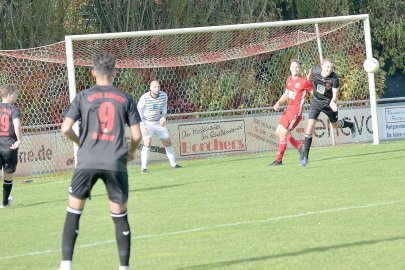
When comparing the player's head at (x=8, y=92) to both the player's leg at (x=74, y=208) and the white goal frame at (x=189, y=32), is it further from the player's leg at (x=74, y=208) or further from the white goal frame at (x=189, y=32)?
the player's leg at (x=74, y=208)

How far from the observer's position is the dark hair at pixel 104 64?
830cm

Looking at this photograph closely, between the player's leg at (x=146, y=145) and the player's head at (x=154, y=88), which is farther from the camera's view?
the player's leg at (x=146, y=145)

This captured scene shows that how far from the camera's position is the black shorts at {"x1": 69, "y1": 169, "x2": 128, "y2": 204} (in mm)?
8273

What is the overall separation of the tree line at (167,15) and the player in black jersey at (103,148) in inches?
720

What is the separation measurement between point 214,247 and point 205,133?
1432cm

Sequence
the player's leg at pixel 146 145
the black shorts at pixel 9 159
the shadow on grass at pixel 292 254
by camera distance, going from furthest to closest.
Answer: the player's leg at pixel 146 145 < the black shorts at pixel 9 159 < the shadow on grass at pixel 292 254

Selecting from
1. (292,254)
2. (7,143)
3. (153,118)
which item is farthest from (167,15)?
(292,254)

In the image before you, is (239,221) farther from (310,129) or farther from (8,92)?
(310,129)

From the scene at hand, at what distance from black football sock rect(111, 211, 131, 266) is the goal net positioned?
11591 mm

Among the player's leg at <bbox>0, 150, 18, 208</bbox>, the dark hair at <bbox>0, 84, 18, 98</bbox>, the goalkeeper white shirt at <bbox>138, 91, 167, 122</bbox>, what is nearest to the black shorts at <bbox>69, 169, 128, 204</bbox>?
the dark hair at <bbox>0, 84, 18, 98</bbox>

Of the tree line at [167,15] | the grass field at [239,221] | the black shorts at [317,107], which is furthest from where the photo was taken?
the tree line at [167,15]

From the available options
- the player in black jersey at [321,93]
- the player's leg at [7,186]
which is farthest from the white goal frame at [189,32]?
the player's leg at [7,186]

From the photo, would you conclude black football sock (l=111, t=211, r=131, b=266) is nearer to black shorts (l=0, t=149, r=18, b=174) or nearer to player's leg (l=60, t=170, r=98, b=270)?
→ player's leg (l=60, t=170, r=98, b=270)

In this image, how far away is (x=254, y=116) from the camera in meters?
24.8
